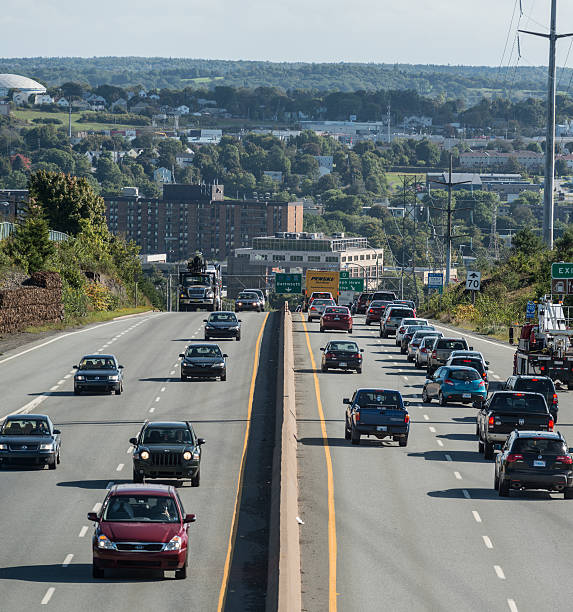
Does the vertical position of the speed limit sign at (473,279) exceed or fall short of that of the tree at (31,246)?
it falls short

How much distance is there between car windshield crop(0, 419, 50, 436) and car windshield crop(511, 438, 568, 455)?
12.2 meters

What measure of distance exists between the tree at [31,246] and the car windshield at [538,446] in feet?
212

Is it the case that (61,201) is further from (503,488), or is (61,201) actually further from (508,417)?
(503,488)

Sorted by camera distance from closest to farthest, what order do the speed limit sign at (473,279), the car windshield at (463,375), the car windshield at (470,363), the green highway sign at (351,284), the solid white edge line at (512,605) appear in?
the solid white edge line at (512,605)
the car windshield at (463,375)
the car windshield at (470,363)
the speed limit sign at (473,279)
the green highway sign at (351,284)

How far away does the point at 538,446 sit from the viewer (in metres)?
31.5

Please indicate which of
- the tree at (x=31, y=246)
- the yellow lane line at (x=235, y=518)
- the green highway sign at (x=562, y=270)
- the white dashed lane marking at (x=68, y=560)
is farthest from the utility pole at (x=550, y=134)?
the white dashed lane marking at (x=68, y=560)

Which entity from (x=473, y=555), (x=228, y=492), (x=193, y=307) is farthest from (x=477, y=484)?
(x=193, y=307)

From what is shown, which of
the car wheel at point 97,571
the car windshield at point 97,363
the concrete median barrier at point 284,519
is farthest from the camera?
the car windshield at point 97,363

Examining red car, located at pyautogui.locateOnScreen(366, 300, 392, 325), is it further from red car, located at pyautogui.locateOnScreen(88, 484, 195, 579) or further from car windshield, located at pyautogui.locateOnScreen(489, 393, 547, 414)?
red car, located at pyautogui.locateOnScreen(88, 484, 195, 579)

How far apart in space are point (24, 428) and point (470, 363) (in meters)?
23.4

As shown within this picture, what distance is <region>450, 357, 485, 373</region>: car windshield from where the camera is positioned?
53447 mm

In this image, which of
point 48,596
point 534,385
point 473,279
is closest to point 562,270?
point 534,385

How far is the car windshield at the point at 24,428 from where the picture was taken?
1383 inches

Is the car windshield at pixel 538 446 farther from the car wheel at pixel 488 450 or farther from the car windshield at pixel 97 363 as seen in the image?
the car windshield at pixel 97 363
